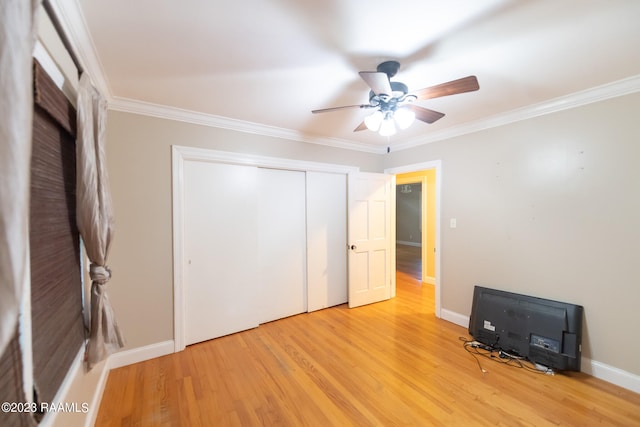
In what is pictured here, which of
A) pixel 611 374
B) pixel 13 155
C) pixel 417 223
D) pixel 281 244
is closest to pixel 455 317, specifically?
pixel 611 374

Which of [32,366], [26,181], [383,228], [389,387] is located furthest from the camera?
[383,228]

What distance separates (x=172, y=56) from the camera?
64.9 inches

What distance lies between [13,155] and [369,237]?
3565 millimetres

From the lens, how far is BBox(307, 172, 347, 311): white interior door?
3.44m

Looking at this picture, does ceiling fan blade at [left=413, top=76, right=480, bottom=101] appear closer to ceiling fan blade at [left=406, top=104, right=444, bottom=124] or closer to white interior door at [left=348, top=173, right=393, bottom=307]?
ceiling fan blade at [left=406, top=104, right=444, bottom=124]

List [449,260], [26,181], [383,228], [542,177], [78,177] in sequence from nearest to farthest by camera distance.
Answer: [26,181]
[78,177]
[542,177]
[449,260]
[383,228]

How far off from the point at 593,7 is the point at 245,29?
5.88 feet

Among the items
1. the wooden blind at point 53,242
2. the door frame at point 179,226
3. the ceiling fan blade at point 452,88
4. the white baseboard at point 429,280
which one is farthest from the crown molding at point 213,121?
the white baseboard at point 429,280

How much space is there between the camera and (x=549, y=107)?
2.35 metres

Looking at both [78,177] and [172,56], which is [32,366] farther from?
[172,56]

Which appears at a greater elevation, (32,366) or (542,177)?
(542,177)

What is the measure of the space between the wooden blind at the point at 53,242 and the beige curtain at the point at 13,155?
66cm

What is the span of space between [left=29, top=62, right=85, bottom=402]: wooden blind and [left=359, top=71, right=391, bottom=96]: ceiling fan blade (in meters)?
1.46

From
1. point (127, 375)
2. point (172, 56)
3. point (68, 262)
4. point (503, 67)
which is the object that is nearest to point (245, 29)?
point (172, 56)
